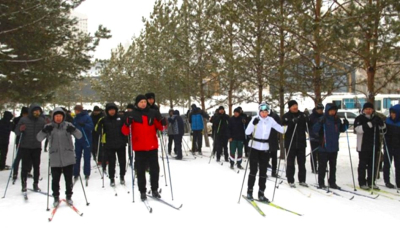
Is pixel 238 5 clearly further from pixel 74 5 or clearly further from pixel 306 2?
pixel 74 5

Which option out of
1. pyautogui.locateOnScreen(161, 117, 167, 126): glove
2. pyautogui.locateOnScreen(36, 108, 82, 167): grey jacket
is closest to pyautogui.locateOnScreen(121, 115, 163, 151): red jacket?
pyautogui.locateOnScreen(161, 117, 167, 126): glove

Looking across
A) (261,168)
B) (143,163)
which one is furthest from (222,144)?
(143,163)

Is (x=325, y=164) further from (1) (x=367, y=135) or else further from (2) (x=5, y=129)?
(2) (x=5, y=129)

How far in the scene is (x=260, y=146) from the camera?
641 cm

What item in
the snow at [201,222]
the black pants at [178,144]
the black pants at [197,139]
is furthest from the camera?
the black pants at [197,139]

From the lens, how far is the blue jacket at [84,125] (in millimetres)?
8391

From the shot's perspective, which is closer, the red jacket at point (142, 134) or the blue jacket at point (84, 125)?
the red jacket at point (142, 134)

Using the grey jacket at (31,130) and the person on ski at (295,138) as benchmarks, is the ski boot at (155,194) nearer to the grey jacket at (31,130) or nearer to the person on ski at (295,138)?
the grey jacket at (31,130)

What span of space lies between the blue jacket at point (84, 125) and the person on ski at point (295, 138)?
15.1 ft

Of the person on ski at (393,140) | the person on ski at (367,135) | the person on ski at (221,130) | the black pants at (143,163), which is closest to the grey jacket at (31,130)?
the black pants at (143,163)

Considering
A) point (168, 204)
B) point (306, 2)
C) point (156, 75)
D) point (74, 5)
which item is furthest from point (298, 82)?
point (156, 75)

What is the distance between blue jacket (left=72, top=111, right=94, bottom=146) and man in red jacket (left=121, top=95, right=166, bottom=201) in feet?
8.27

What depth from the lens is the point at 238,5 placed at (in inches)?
447

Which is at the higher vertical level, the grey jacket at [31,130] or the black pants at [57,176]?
the grey jacket at [31,130]
